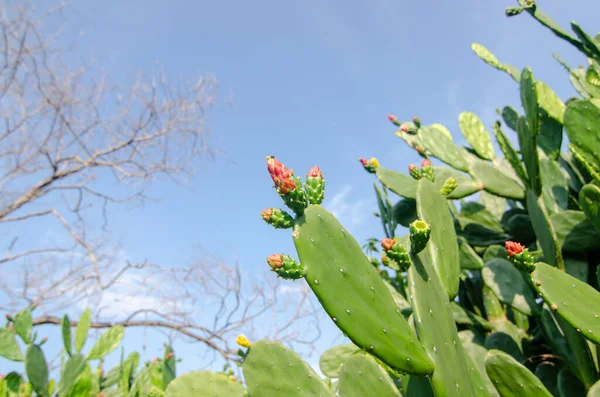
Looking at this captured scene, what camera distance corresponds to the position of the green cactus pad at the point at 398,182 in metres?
2.24

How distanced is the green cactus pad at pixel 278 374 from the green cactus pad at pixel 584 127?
131 cm

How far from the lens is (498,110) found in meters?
2.81

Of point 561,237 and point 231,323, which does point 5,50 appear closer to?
point 231,323

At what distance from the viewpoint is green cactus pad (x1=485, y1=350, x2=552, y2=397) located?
4.22 feet

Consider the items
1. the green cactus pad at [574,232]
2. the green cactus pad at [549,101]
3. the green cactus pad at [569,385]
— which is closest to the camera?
the green cactus pad at [569,385]

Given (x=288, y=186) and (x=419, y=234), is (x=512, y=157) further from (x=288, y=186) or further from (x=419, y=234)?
(x=288, y=186)

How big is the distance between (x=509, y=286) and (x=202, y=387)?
1.25 m

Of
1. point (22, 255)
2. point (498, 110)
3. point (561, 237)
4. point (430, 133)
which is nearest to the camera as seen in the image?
point (561, 237)

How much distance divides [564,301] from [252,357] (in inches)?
32.3

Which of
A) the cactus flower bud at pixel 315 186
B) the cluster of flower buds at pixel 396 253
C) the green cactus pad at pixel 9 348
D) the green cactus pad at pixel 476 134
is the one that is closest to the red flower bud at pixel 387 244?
the cluster of flower buds at pixel 396 253

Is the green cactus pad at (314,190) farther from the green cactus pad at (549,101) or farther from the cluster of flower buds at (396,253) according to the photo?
the green cactus pad at (549,101)

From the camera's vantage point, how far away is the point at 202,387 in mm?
1389

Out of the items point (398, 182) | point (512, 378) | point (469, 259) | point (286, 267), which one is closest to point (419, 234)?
point (286, 267)

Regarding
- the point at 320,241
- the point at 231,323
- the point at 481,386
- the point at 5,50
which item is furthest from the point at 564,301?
the point at 5,50
